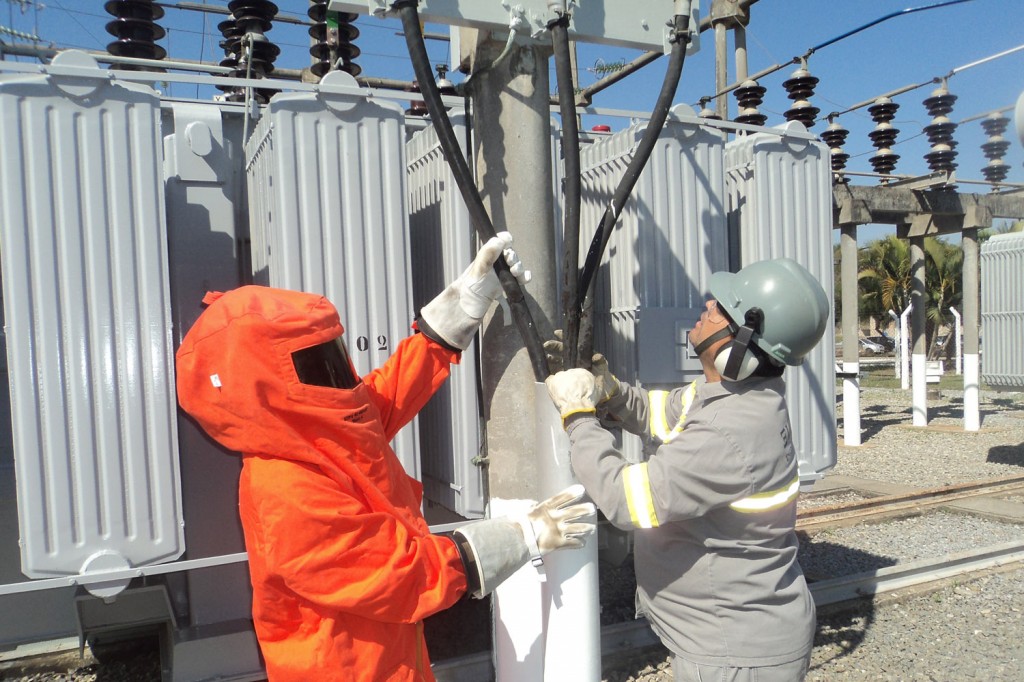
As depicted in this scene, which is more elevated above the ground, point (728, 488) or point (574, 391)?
point (574, 391)

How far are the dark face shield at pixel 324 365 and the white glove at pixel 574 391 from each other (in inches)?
24.3

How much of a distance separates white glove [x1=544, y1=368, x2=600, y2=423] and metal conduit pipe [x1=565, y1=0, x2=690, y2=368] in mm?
101

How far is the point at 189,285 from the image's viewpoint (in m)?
3.59

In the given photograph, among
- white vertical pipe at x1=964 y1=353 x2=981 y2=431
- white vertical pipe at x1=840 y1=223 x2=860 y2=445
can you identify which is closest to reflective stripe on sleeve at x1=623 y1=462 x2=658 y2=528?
white vertical pipe at x1=840 y1=223 x2=860 y2=445

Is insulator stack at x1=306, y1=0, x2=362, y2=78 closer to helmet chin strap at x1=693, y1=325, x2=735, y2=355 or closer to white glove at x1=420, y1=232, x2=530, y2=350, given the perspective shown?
white glove at x1=420, y1=232, x2=530, y2=350

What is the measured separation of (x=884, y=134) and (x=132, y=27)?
1185 centimetres

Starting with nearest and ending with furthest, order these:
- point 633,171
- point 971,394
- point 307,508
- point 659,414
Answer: point 307,508
point 633,171
point 659,414
point 971,394

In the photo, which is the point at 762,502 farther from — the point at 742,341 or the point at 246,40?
the point at 246,40

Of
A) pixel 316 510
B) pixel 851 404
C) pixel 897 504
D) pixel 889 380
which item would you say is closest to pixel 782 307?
pixel 316 510

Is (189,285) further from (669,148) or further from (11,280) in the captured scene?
(669,148)

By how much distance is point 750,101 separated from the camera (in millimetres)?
11867

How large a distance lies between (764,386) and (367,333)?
1.59 metres

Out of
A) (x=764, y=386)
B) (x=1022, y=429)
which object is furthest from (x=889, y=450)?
(x=764, y=386)

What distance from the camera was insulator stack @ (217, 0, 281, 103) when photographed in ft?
18.2
